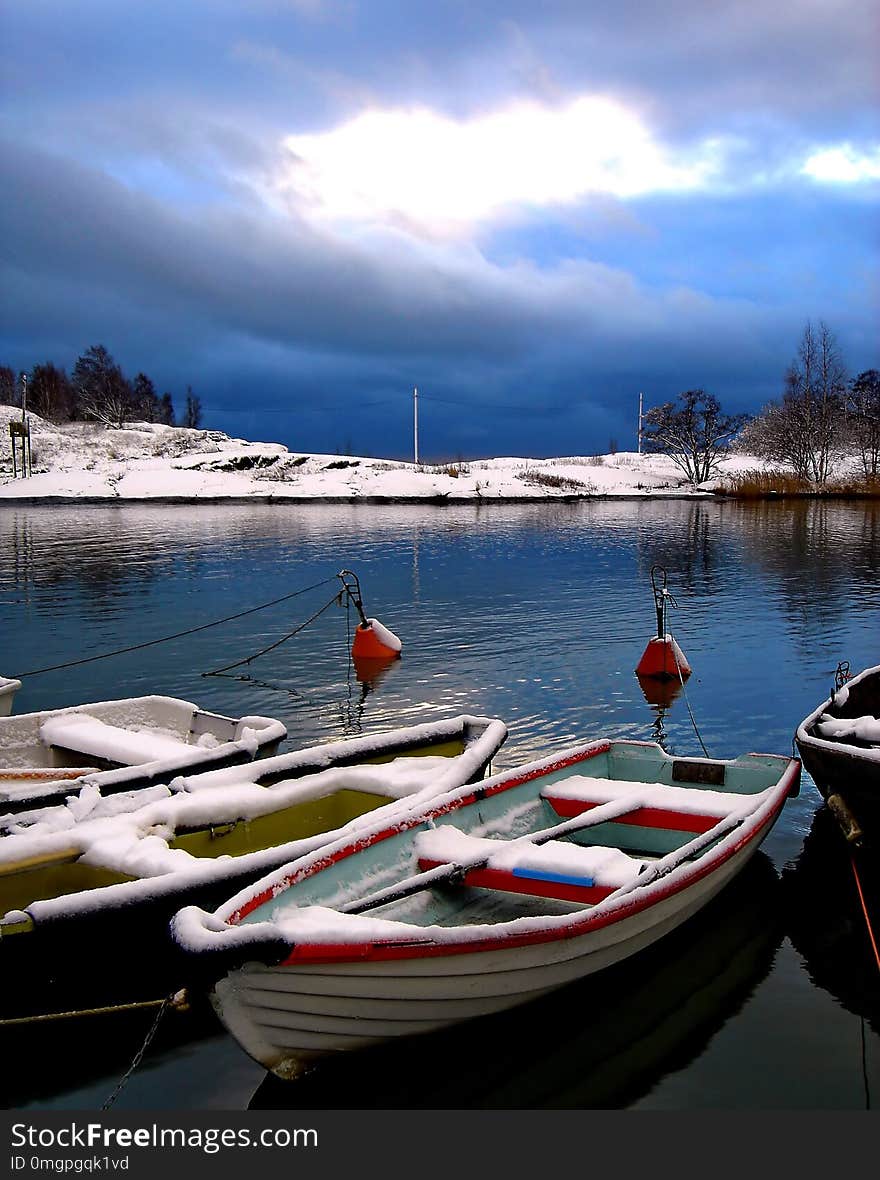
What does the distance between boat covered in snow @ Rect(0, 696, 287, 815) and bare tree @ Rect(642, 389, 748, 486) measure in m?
89.5

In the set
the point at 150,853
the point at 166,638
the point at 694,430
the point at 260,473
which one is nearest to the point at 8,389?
the point at 260,473

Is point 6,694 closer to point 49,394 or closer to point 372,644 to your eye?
point 372,644

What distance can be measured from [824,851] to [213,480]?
88303 millimetres

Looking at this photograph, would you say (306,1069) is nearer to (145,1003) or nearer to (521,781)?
(145,1003)

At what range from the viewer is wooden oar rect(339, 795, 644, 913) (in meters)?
6.11

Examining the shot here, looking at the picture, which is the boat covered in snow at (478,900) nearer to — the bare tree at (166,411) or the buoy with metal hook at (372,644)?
the buoy with metal hook at (372,644)

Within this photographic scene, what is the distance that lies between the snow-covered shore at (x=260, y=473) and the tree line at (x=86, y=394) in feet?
16.0

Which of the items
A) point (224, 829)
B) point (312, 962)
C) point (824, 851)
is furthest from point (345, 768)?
point (824, 851)

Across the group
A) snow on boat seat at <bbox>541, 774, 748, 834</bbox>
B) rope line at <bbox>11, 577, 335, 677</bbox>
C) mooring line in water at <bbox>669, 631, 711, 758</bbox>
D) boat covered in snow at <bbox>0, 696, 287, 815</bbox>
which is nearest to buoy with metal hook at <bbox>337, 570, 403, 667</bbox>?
rope line at <bbox>11, 577, 335, 677</bbox>

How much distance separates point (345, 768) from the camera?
8672 millimetres

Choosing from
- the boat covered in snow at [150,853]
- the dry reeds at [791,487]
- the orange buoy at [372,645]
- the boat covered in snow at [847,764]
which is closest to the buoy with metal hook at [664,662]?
the orange buoy at [372,645]

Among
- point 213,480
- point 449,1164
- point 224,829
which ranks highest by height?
point 213,480

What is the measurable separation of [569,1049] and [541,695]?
32.3 ft

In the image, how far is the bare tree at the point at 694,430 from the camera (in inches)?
3772
